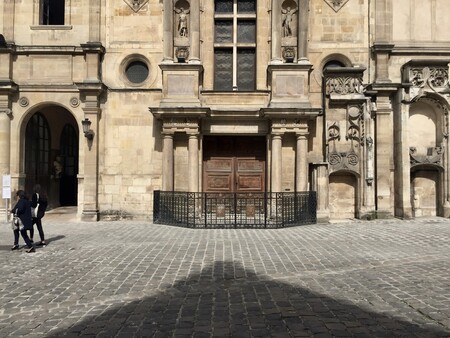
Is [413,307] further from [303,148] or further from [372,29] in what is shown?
[372,29]

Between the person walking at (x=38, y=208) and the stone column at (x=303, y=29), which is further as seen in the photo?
the stone column at (x=303, y=29)

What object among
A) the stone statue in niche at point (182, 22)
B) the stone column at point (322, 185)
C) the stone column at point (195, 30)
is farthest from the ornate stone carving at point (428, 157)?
the stone statue in niche at point (182, 22)

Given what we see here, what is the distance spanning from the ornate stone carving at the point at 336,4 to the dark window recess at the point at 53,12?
12153 millimetres

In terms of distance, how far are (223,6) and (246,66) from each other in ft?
9.23

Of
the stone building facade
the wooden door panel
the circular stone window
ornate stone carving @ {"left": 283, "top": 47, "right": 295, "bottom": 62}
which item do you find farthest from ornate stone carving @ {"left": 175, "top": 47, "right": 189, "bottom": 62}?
the wooden door panel

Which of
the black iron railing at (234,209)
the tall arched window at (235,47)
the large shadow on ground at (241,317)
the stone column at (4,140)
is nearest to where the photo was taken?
the large shadow on ground at (241,317)

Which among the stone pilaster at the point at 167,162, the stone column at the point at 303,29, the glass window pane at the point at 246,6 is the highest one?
the glass window pane at the point at 246,6

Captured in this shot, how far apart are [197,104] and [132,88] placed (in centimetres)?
322

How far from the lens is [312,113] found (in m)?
14.8

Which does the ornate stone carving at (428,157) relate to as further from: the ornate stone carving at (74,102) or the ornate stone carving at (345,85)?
the ornate stone carving at (74,102)

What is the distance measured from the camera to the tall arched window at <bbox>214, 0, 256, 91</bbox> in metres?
16.7

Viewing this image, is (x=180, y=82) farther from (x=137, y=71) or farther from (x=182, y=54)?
(x=137, y=71)

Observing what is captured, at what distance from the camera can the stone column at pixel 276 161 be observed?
15.2 metres

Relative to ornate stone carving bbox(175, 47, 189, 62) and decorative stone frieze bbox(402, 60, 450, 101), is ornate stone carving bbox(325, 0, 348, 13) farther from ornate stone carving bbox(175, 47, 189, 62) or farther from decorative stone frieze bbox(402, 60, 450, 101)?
ornate stone carving bbox(175, 47, 189, 62)
